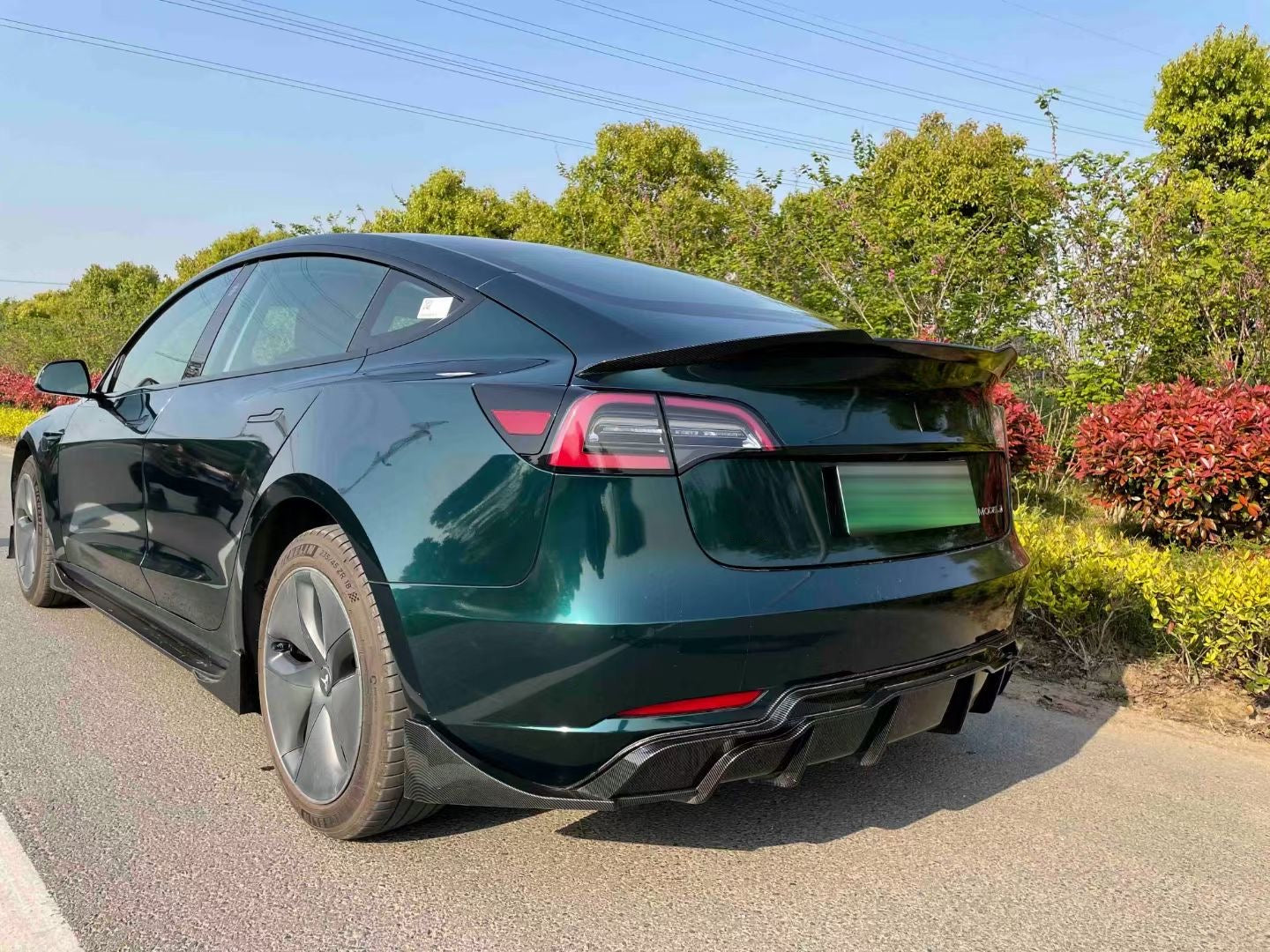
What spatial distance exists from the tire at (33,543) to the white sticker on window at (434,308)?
114 inches

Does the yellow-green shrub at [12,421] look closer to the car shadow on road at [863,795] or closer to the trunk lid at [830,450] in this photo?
the car shadow on road at [863,795]

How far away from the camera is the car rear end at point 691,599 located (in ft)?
6.46

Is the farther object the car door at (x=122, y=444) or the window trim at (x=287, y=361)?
the car door at (x=122, y=444)

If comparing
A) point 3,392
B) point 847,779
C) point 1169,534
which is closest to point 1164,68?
point 1169,534

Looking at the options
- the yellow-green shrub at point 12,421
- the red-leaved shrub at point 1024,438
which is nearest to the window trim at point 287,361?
the red-leaved shrub at point 1024,438

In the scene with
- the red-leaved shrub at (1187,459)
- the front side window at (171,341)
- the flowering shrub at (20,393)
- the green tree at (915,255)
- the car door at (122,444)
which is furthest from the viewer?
the flowering shrub at (20,393)

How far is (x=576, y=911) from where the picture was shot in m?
2.17

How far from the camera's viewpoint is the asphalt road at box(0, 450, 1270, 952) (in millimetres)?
2111

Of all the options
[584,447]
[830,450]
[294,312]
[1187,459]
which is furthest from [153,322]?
[1187,459]

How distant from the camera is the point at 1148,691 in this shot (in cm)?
387

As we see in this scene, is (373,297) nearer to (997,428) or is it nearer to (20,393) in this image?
(997,428)

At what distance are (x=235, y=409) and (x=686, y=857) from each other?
177cm

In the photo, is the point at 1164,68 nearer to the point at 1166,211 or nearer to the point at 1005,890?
the point at 1166,211

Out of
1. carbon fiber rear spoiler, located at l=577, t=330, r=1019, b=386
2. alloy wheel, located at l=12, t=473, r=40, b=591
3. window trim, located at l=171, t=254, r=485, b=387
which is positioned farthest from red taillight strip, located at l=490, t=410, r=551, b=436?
alloy wheel, located at l=12, t=473, r=40, b=591
